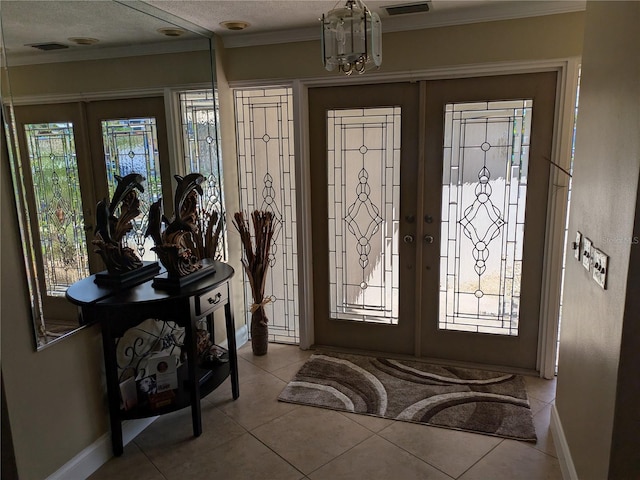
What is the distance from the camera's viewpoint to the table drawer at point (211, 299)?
261 cm

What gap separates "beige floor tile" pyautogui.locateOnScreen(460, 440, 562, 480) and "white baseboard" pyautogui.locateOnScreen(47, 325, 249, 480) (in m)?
1.82

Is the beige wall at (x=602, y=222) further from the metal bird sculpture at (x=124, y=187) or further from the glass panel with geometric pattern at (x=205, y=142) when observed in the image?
the glass panel with geometric pattern at (x=205, y=142)

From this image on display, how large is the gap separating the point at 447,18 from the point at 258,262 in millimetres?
2141

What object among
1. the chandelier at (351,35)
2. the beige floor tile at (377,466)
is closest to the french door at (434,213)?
the beige floor tile at (377,466)

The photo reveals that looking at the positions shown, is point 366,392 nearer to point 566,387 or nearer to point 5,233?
point 566,387

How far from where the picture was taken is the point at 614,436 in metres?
1.58

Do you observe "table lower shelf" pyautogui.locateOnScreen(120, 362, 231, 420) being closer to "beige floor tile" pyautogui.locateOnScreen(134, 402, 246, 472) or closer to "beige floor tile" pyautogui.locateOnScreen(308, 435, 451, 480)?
"beige floor tile" pyautogui.locateOnScreen(134, 402, 246, 472)

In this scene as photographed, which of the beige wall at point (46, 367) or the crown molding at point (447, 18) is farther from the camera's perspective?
the crown molding at point (447, 18)

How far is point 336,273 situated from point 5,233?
2.26 metres

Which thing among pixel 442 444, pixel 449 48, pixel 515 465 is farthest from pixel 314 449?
pixel 449 48

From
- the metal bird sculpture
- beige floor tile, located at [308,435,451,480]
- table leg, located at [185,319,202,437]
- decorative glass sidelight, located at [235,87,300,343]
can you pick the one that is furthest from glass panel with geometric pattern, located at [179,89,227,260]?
beige floor tile, located at [308,435,451,480]

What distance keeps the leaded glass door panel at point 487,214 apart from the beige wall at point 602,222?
2.50 feet

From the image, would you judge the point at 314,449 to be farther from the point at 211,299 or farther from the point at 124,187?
the point at 124,187

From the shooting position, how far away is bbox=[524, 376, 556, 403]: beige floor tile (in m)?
2.99
